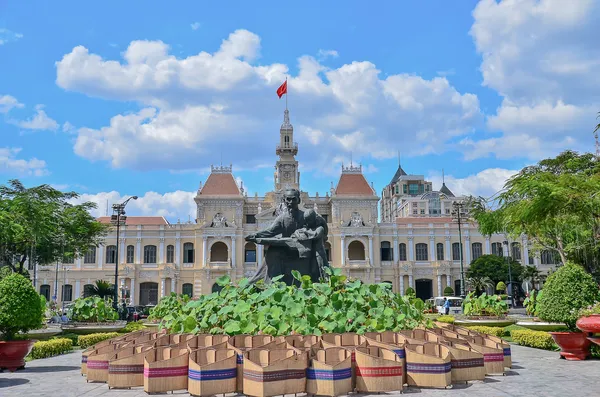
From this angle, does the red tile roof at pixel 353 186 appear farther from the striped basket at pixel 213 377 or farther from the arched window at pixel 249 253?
the striped basket at pixel 213 377

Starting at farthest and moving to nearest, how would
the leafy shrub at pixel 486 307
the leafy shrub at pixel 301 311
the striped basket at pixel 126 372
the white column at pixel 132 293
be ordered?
the white column at pixel 132 293, the leafy shrub at pixel 486 307, the leafy shrub at pixel 301 311, the striped basket at pixel 126 372

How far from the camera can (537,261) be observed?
6109 centimetres

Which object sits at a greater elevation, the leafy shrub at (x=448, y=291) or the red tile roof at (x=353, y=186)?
the red tile roof at (x=353, y=186)

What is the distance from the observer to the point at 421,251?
6116cm

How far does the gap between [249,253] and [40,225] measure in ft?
112

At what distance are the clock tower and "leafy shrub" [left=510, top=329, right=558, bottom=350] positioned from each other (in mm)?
47686

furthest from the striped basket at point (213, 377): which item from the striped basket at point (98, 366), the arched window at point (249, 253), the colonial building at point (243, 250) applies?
the arched window at point (249, 253)

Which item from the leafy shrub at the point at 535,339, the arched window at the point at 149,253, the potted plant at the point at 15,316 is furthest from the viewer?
the arched window at the point at 149,253

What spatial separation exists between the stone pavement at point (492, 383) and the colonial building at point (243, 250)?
46141 mm

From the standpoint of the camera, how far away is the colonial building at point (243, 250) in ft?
193

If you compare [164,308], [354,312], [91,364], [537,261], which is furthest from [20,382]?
[537,261]

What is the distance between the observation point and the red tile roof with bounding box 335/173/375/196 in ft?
206

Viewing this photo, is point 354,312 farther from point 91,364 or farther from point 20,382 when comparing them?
point 20,382

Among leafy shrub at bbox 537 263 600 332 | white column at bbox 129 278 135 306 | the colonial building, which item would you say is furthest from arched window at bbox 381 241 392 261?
leafy shrub at bbox 537 263 600 332
